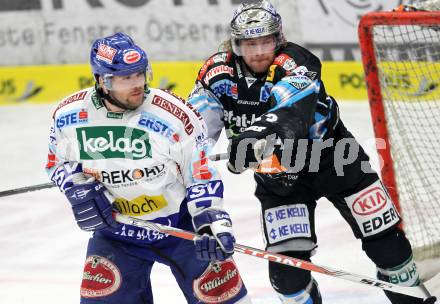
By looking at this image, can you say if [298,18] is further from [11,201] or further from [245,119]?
[245,119]

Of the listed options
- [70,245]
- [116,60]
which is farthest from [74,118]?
[70,245]

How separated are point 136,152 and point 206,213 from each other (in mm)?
362

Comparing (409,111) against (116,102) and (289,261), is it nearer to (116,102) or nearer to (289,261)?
(289,261)

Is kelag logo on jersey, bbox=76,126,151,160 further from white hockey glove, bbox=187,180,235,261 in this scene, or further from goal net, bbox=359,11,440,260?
goal net, bbox=359,11,440,260

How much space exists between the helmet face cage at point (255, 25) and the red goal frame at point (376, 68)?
78 centimetres

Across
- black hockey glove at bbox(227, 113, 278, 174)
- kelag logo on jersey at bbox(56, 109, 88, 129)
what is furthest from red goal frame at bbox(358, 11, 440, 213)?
kelag logo on jersey at bbox(56, 109, 88, 129)

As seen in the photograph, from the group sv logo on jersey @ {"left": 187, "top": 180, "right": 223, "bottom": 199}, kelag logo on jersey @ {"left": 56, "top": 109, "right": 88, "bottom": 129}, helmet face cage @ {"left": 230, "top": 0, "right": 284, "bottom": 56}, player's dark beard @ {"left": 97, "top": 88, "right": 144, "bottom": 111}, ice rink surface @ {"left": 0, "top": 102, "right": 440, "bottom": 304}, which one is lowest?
ice rink surface @ {"left": 0, "top": 102, "right": 440, "bottom": 304}

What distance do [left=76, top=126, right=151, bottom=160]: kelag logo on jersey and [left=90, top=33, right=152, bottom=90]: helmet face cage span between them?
7.3 inches

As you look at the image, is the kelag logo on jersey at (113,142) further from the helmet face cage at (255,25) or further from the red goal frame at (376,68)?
the red goal frame at (376,68)

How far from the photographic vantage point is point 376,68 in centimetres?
491

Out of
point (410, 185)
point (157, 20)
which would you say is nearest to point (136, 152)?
point (410, 185)

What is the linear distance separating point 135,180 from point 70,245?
2.22 metres

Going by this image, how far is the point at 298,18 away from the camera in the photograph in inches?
309

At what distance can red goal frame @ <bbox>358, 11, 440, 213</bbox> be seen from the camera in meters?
4.70
